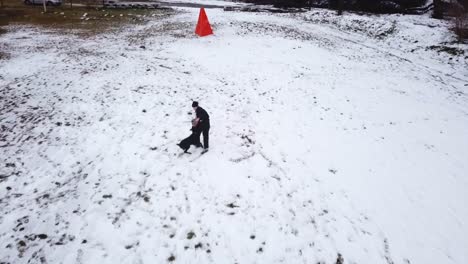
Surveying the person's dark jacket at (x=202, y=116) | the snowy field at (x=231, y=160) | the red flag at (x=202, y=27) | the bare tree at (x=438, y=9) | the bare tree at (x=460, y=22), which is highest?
the bare tree at (x=438, y=9)

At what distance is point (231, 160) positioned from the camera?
897 centimetres

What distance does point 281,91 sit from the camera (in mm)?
14750

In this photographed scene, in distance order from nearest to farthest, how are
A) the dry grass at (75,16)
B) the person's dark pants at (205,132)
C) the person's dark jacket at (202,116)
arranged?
the person's dark jacket at (202,116) → the person's dark pants at (205,132) → the dry grass at (75,16)

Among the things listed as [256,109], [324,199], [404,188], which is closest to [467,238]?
[404,188]

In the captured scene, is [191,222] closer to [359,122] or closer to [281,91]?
[359,122]

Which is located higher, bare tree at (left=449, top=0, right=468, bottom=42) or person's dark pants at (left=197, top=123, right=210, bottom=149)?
bare tree at (left=449, top=0, right=468, bottom=42)

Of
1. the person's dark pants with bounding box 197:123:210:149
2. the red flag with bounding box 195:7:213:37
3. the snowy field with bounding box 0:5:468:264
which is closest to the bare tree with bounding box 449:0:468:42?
the snowy field with bounding box 0:5:468:264

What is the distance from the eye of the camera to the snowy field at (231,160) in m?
6.22

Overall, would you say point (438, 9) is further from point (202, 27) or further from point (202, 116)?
point (202, 116)

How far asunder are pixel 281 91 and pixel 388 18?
21554 millimetres

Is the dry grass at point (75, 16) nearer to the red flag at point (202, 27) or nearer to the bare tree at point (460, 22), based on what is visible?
the red flag at point (202, 27)

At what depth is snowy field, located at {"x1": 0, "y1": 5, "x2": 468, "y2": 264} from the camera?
6.22m

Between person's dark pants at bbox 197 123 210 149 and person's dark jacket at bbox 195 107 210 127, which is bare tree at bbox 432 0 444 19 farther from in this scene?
person's dark jacket at bbox 195 107 210 127

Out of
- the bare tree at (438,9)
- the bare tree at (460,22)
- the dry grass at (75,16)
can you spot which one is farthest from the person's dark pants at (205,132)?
the bare tree at (438,9)
